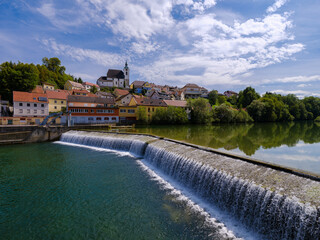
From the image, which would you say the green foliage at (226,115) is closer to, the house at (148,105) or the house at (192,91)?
the house at (148,105)

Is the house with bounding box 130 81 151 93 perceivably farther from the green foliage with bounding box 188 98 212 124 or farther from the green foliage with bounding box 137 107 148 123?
the green foliage with bounding box 137 107 148 123

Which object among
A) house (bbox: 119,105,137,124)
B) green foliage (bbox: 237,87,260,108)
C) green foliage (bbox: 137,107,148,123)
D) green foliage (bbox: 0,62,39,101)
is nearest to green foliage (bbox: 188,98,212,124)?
green foliage (bbox: 137,107,148,123)

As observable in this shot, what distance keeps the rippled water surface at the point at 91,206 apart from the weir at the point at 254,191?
1.51m

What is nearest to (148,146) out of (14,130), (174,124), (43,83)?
(14,130)

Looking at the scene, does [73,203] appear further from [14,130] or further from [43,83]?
[43,83]

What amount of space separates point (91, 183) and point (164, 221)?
21.7 ft

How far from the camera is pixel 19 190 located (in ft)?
37.2

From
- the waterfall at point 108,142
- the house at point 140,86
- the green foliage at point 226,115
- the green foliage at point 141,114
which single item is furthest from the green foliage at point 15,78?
the green foliage at point 226,115

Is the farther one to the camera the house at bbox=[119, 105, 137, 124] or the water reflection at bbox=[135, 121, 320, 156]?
the house at bbox=[119, 105, 137, 124]

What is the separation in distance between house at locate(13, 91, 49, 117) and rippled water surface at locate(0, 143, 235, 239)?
29.8 metres

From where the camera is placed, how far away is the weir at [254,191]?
6098mm

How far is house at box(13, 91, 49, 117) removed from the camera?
3897 centimetres

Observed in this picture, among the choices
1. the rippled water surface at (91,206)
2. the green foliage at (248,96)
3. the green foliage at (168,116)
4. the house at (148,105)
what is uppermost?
the green foliage at (248,96)

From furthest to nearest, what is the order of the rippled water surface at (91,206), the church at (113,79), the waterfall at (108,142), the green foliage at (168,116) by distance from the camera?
the church at (113,79) → the green foliage at (168,116) → the waterfall at (108,142) → the rippled water surface at (91,206)
